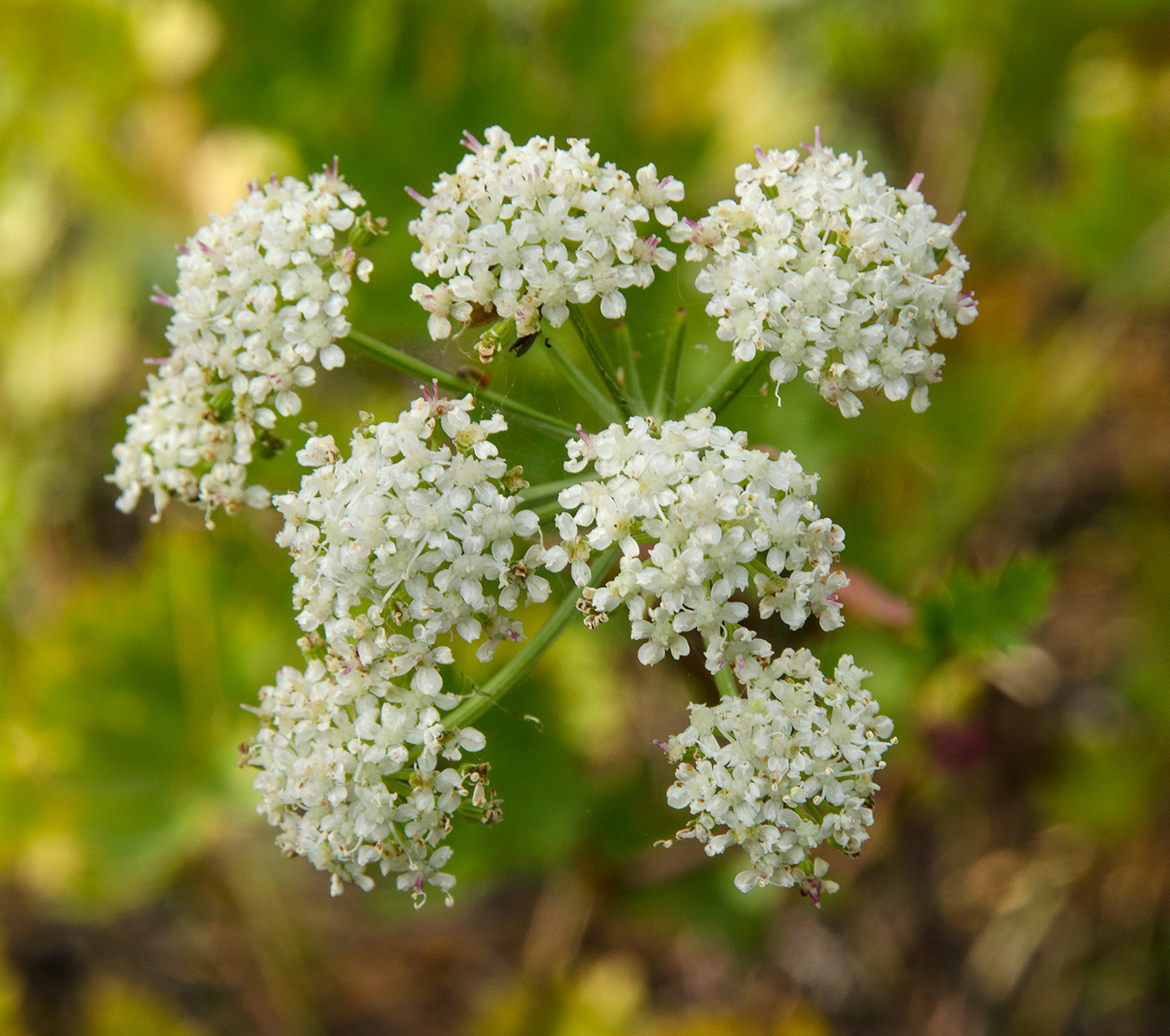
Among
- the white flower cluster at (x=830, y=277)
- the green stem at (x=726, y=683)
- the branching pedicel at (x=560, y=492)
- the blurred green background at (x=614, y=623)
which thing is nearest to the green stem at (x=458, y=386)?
the branching pedicel at (x=560, y=492)

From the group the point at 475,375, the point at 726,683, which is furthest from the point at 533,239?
the point at 726,683

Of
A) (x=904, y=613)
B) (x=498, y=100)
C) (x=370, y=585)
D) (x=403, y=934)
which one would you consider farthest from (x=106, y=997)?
(x=498, y=100)

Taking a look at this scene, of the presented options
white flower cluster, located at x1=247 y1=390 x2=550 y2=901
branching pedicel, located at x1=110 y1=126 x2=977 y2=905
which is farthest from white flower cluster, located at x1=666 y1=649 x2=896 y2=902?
white flower cluster, located at x1=247 y1=390 x2=550 y2=901

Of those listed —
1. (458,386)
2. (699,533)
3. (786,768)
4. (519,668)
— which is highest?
(458,386)

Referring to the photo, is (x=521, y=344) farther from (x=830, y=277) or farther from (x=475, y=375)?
(x=830, y=277)

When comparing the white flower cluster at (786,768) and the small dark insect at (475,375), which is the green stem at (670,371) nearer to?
the small dark insect at (475,375)

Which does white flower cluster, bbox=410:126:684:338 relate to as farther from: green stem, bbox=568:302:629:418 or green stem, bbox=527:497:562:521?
green stem, bbox=527:497:562:521
